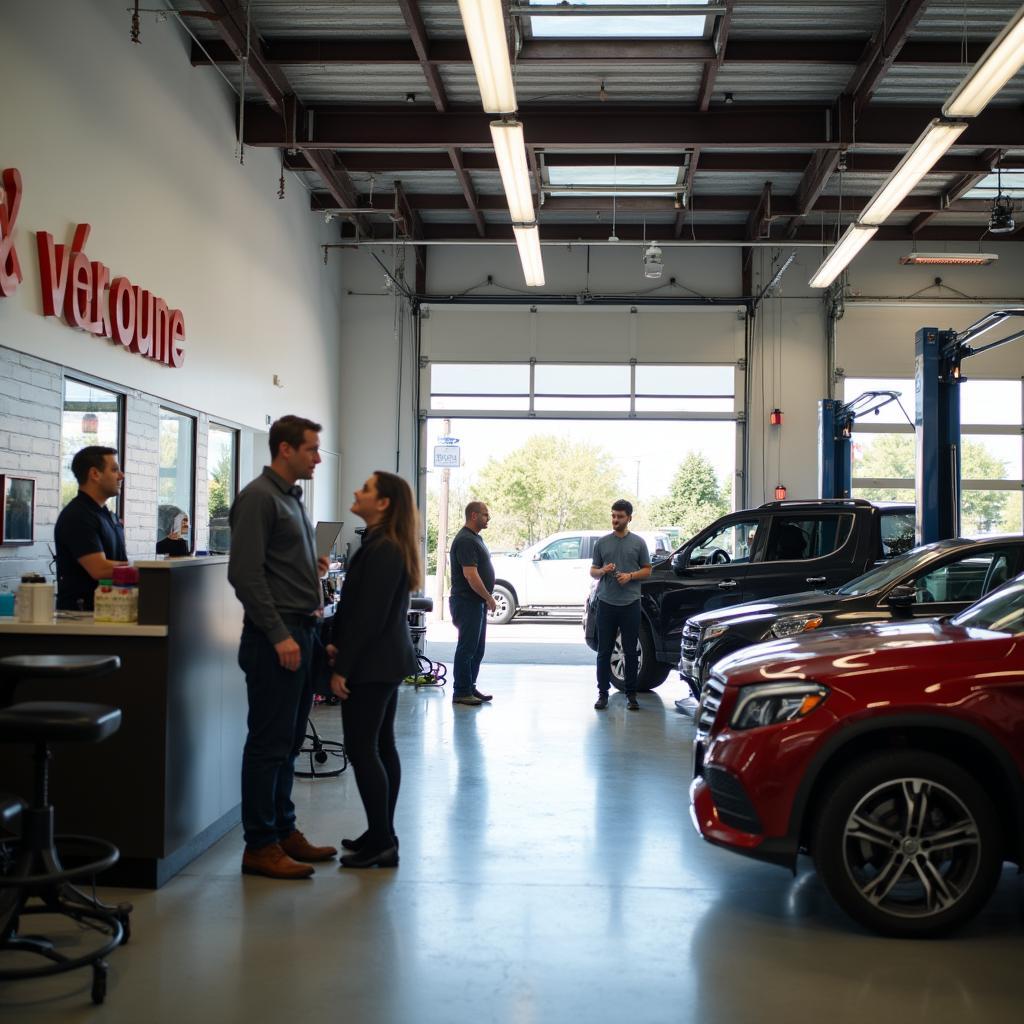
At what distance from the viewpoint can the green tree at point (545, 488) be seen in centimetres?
2886

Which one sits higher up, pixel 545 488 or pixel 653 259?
pixel 653 259

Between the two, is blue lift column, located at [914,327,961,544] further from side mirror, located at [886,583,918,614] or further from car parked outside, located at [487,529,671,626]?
car parked outside, located at [487,529,671,626]

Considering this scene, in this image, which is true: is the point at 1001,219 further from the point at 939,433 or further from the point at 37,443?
the point at 37,443

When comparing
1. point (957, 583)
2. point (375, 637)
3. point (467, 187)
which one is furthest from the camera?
point (467, 187)

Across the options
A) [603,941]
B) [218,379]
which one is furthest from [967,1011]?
[218,379]

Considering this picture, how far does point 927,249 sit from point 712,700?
48.0 feet

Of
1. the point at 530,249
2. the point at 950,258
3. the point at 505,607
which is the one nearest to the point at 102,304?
the point at 530,249

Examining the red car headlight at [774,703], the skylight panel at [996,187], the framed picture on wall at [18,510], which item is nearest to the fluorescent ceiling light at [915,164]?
the skylight panel at [996,187]

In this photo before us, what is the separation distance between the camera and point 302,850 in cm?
469

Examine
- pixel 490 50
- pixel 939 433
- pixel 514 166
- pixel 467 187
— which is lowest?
pixel 939 433

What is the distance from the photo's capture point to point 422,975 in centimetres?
345

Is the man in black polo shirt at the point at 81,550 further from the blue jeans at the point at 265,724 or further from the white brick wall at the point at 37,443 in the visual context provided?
the white brick wall at the point at 37,443

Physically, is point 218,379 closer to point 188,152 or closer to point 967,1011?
point 188,152

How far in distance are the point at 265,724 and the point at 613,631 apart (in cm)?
492
